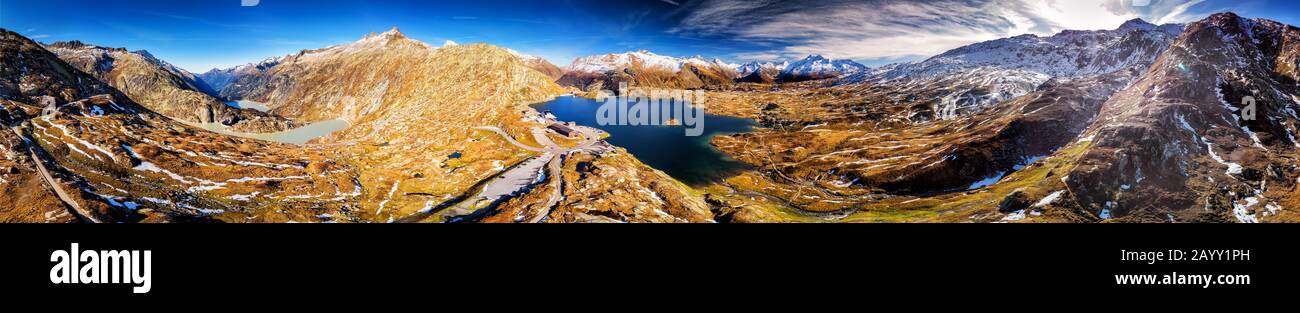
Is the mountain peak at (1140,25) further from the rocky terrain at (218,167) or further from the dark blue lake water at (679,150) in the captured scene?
the rocky terrain at (218,167)

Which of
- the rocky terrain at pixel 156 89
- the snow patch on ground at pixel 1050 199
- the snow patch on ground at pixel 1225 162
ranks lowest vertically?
the snow patch on ground at pixel 1050 199

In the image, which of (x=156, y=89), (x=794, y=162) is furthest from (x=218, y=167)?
(x=156, y=89)

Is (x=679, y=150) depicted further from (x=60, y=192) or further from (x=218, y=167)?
(x=60, y=192)

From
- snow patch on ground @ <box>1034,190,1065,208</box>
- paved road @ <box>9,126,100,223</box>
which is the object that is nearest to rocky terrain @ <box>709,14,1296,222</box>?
snow patch on ground @ <box>1034,190,1065,208</box>

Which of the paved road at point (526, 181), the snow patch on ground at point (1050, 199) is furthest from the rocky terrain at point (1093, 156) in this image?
the paved road at point (526, 181)

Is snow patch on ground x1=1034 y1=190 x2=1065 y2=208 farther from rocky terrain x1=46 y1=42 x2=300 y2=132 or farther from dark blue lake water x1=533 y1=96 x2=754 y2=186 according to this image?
rocky terrain x1=46 y1=42 x2=300 y2=132
